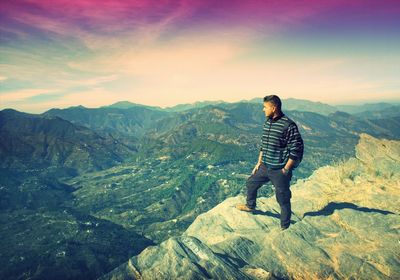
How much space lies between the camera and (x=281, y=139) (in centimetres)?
1296

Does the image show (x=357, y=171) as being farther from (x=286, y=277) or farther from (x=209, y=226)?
(x=286, y=277)

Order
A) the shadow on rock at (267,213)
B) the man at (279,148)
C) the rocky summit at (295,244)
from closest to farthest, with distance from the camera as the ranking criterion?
the rocky summit at (295,244) < the man at (279,148) < the shadow on rock at (267,213)

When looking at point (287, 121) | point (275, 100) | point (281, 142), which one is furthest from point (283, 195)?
point (275, 100)

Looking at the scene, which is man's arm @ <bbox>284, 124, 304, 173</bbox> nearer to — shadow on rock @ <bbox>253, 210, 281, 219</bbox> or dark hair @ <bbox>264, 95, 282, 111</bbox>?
dark hair @ <bbox>264, 95, 282, 111</bbox>

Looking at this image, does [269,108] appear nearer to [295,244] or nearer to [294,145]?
[294,145]

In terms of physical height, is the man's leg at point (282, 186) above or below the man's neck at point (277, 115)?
below

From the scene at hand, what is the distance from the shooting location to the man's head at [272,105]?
42.3 ft

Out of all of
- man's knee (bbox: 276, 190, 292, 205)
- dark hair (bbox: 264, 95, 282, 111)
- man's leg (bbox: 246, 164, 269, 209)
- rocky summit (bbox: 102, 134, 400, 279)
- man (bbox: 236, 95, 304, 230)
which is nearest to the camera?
rocky summit (bbox: 102, 134, 400, 279)

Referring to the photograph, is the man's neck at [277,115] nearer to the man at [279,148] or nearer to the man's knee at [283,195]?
the man at [279,148]

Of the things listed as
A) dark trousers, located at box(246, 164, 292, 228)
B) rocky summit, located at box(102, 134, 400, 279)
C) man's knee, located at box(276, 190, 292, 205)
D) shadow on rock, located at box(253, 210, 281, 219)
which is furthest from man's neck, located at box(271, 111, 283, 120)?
shadow on rock, located at box(253, 210, 281, 219)

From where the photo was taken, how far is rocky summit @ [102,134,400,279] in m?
12.1

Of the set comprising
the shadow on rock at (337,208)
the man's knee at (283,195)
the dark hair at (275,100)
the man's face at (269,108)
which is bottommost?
the shadow on rock at (337,208)

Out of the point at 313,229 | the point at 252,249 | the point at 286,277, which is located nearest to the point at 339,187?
the point at 313,229

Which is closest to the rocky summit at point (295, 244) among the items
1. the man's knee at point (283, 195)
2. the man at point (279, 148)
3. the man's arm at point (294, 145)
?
the man's knee at point (283, 195)
